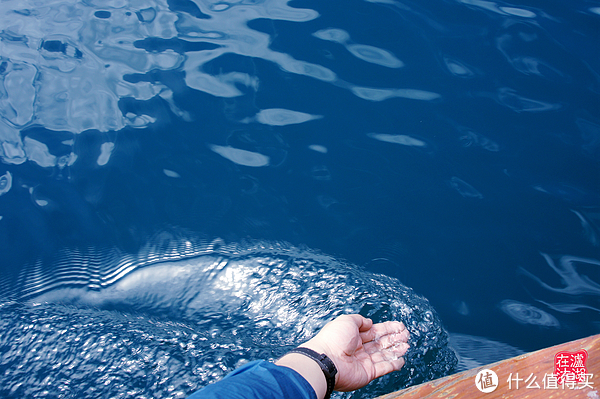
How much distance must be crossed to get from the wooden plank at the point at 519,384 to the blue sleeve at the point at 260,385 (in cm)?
33

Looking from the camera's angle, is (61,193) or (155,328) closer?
(155,328)

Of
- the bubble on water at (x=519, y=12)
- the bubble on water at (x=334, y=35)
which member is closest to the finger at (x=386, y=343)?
the bubble on water at (x=334, y=35)

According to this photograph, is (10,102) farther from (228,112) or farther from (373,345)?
(373,345)

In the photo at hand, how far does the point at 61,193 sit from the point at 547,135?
291cm

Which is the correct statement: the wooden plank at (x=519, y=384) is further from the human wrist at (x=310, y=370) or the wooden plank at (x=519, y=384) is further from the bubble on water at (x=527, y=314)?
the bubble on water at (x=527, y=314)

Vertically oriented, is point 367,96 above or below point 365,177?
above

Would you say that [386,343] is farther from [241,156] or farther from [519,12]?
[519,12]

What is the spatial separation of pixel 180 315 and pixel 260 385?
3.53ft

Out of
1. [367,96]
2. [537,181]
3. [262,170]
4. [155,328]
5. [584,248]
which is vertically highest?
[367,96]

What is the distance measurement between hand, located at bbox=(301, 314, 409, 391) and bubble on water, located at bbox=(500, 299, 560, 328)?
2.27 ft

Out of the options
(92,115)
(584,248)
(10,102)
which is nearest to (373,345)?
(584,248)

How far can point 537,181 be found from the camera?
2168 mm

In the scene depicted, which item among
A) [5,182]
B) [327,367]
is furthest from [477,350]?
[5,182]

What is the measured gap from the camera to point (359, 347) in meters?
1.63
